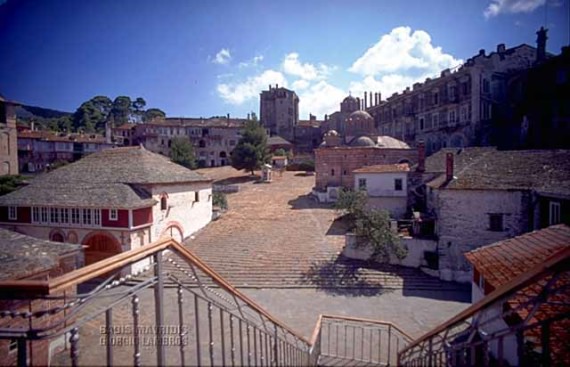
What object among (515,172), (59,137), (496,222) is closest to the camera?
(496,222)

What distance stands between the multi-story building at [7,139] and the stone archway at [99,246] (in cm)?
2572

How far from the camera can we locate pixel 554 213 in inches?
643

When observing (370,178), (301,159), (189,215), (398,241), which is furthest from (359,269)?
(301,159)

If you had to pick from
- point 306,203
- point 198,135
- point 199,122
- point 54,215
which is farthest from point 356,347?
point 199,122

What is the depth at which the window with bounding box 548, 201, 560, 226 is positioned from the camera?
16.0m

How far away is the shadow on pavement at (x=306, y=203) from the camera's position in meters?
34.1

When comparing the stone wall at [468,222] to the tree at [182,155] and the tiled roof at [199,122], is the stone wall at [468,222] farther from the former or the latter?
the tiled roof at [199,122]

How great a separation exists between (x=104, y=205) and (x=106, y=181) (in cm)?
355

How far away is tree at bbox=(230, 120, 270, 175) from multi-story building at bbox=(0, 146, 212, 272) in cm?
2336

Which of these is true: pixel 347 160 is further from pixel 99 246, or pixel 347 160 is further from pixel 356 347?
pixel 356 347

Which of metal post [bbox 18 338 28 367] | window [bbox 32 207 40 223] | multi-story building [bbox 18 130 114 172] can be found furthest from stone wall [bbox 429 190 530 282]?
multi-story building [bbox 18 130 114 172]

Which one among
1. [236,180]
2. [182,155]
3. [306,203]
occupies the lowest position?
[306,203]

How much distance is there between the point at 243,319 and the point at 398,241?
17343mm

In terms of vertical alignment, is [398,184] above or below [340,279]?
above
